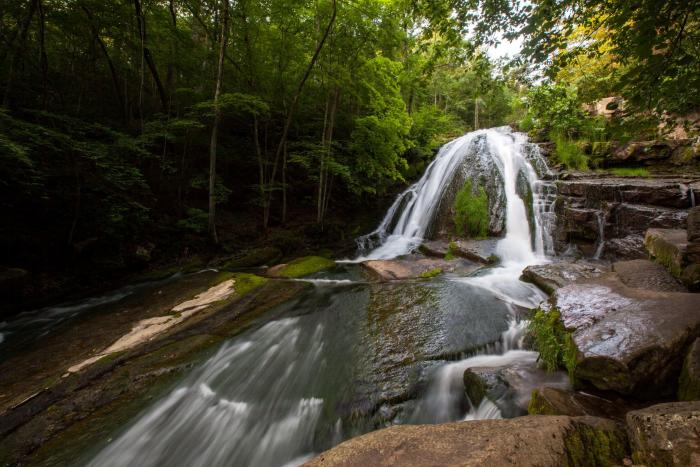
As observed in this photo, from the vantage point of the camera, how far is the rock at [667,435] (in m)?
1.30

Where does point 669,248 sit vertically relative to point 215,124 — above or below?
below

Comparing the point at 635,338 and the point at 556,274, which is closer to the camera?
the point at 635,338

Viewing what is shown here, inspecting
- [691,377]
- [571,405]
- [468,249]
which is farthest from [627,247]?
[571,405]

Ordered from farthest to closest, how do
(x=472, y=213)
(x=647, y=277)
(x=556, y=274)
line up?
(x=472, y=213), (x=556, y=274), (x=647, y=277)

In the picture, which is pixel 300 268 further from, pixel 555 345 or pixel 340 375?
pixel 555 345

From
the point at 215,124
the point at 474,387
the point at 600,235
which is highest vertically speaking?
the point at 215,124

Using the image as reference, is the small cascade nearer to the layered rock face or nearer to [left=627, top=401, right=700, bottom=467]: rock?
the layered rock face

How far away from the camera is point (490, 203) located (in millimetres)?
9547

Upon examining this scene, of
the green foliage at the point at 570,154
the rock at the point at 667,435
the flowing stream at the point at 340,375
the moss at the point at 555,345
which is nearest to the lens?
the rock at the point at 667,435

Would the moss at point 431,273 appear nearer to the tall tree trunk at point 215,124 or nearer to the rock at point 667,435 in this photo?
the rock at point 667,435

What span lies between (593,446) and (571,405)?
→ 0.61 metres

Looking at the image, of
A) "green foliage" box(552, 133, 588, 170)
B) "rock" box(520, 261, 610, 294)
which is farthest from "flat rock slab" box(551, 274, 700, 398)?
"green foliage" box(552, 133, 588, 170)

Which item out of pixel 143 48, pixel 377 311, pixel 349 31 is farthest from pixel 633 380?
pixel 143 48

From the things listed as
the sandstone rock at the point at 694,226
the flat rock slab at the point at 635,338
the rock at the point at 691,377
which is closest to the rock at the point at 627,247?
the sandstone rock at the point at 694,226
